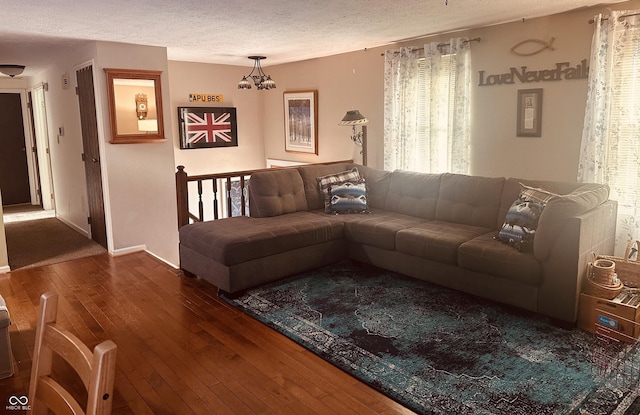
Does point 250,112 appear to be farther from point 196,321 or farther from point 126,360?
point 126,360

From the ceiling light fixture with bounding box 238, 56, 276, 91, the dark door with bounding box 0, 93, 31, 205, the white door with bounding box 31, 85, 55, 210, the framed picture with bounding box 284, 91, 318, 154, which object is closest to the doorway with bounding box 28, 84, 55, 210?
the white door with bounding box 31, 85, 55, 210

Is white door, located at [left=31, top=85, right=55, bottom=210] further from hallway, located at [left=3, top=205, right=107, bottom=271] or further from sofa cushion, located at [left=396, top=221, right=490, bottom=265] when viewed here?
sofa cushion, located at [left=396, top=221, right=490, bottom=265]

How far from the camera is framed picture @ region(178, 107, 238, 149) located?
23.7ft

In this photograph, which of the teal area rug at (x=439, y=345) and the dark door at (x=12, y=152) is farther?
the dark door at (x=12, y=152)

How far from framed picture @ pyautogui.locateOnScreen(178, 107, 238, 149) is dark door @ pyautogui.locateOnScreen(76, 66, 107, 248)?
1.69 m

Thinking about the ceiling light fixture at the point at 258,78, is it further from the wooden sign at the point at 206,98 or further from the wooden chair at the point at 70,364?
the wooden chair at the point at 70,364

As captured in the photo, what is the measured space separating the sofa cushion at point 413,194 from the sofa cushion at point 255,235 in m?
0.72

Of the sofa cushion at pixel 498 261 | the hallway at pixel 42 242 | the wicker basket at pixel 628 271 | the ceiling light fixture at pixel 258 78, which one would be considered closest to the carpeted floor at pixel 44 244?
the hallway at pixel 42 242

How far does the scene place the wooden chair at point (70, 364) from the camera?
986 mm

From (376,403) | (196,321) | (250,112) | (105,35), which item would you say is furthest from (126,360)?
(250,112)

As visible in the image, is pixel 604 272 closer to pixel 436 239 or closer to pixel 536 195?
pixel 536 195

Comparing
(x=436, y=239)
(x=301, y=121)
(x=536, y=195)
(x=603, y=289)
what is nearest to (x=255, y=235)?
(x=436, y=239)

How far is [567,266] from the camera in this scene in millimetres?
3199

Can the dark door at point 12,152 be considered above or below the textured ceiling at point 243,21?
below
